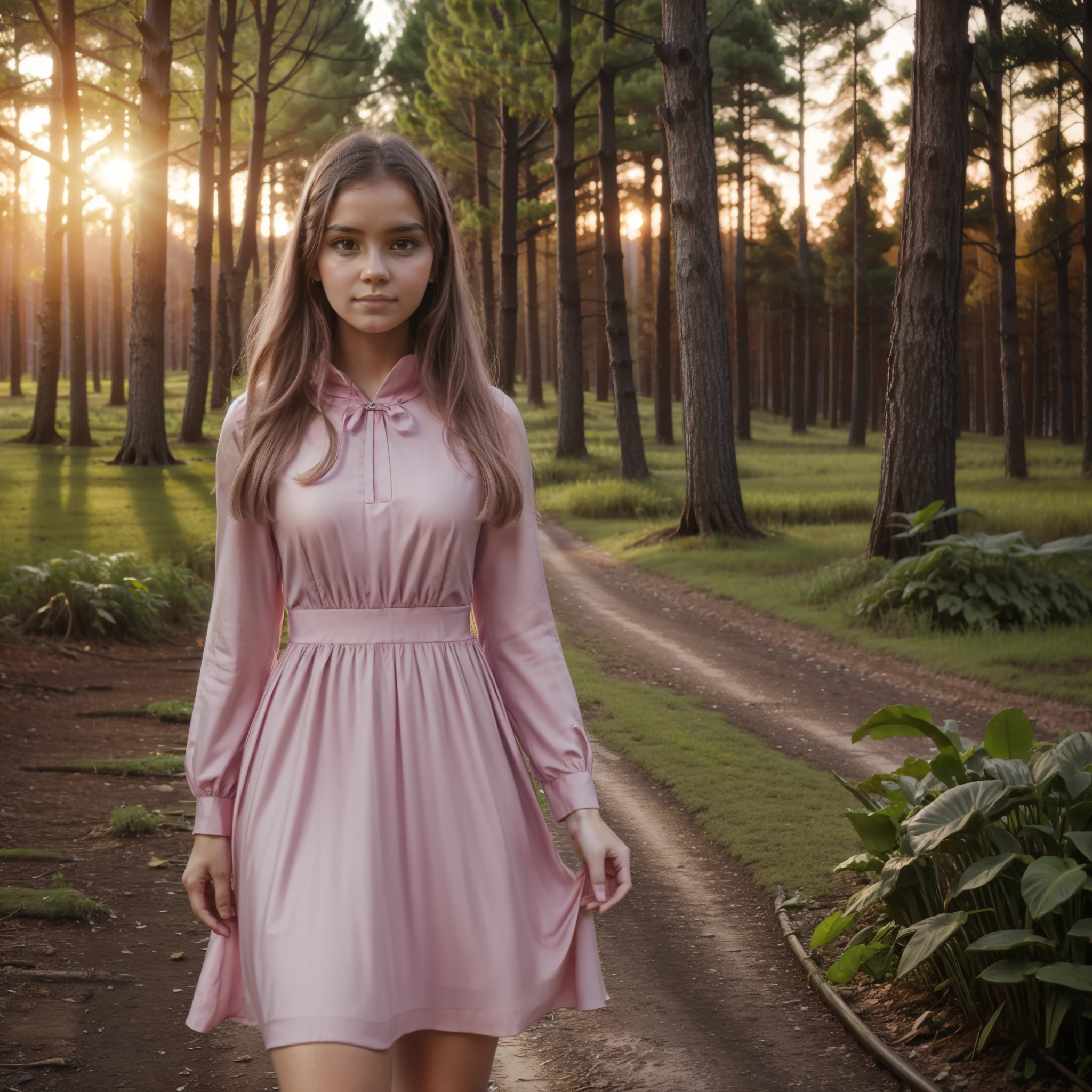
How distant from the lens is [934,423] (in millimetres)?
12641

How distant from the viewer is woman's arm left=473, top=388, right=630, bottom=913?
2217mm

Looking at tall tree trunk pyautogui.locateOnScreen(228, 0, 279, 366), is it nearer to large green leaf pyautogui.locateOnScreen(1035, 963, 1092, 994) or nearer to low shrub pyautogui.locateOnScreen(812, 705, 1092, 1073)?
low shrub pyautogui.locateOnScreen(812, 705, 1092, 1073)

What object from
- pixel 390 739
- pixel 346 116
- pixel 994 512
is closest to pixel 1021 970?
pixel 390 739

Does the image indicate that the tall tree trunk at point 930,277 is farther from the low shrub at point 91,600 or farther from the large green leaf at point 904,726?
the large green leaf at point 904,726

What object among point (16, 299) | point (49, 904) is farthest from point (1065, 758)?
point (16, 299)

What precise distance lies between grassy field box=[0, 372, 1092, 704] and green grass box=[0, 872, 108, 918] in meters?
6.50

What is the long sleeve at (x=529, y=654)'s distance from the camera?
2.23 meters

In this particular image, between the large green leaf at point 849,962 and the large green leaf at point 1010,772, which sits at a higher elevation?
the large green leaf at point 1010,772

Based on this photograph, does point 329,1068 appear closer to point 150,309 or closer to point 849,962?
point 849,962

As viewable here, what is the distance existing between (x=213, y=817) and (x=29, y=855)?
11.7 feet

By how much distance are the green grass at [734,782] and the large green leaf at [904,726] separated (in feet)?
4.70

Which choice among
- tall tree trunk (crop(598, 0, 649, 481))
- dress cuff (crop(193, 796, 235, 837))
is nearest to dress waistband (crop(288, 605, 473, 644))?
dress cuff (crop(193, 796, 235, 837))

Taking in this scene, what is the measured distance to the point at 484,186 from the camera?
38.5 metres

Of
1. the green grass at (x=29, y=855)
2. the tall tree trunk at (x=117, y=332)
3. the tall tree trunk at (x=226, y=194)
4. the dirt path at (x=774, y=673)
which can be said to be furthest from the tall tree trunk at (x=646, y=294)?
the green grass at (x=29, y=855)
